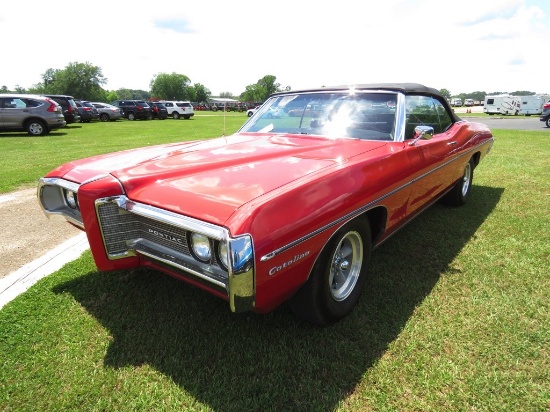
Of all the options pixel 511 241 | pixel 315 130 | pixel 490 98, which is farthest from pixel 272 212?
pixel 490 98

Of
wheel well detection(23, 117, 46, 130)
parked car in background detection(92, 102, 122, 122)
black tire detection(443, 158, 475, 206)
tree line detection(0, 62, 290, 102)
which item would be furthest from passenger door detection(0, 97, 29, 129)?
tree line detection(0, 62, 290, 102)

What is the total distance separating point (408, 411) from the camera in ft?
5.61

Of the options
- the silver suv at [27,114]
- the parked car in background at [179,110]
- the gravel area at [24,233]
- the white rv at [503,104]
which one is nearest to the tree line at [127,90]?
the white rv at [503,104]

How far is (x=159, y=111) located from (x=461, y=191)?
28708 mm

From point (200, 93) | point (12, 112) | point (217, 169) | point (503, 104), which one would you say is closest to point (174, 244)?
point (217, 169)

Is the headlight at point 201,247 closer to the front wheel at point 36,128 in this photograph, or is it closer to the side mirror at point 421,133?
the side mirror at point 421,133

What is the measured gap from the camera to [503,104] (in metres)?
33.1

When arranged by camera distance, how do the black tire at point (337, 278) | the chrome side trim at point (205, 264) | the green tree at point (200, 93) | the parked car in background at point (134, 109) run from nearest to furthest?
the chrome side trim at point (205, 264)
the black tire at point (337, 278)
the parked car in background at point (134, 109)
the green tree at point (200, 93)

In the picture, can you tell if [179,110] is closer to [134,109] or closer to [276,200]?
[134,109]

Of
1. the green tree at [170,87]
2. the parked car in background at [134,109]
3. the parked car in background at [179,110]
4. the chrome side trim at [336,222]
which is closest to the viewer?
the chrome side trim at [336,222]

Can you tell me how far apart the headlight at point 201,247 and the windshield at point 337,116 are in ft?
5.51

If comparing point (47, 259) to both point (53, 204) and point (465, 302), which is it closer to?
point (53, 204)

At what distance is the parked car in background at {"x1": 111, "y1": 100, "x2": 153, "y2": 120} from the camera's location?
27562 millimetres

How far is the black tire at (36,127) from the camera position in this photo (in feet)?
43.3
